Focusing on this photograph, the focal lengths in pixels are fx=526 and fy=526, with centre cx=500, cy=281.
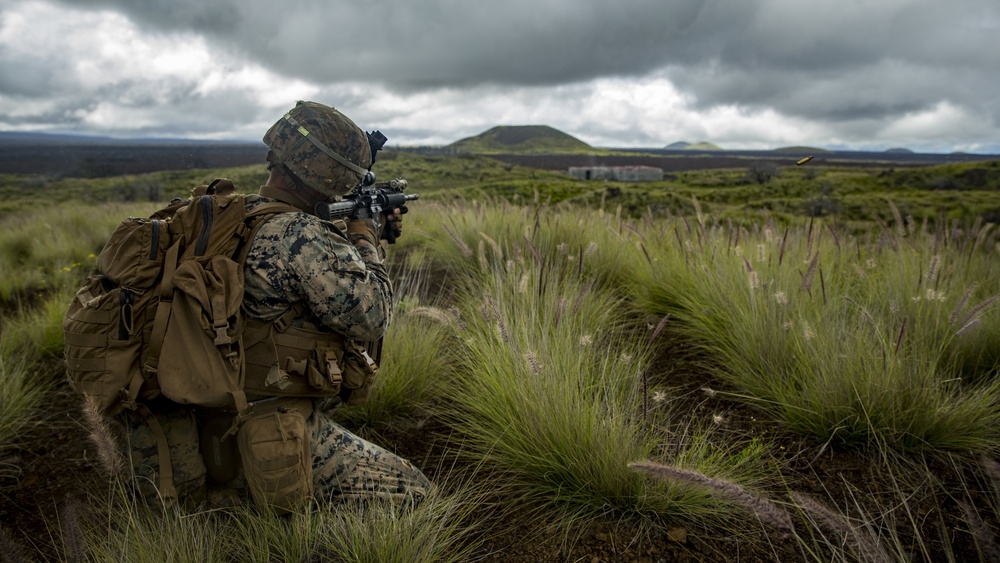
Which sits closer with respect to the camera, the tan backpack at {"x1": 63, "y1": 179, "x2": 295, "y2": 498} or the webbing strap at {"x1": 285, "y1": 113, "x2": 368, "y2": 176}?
the tan backpack at {"x1": 63, "y1": 179, "x2": 295, "y2": 498}

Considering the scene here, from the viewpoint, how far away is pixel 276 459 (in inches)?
87.0

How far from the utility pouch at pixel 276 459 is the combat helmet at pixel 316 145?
1.10 metres

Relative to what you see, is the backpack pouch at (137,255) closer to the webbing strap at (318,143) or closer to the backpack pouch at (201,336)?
the backpack pouch at (201,336)

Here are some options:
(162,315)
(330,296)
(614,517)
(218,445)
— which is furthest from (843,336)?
(162,315)

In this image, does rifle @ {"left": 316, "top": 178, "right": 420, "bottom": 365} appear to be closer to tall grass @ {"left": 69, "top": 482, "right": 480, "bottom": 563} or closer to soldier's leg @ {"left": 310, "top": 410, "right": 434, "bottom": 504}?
soldier's leg @ {"left": 310, "top": 410, "right": 434, "bottom": 504}

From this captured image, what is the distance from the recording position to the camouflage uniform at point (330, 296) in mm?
2238

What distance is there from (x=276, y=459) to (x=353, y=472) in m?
0.43

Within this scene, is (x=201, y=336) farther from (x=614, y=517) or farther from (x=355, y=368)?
(x=614, y=517)

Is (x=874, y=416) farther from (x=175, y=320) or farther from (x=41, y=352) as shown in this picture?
(x=41, y=352)

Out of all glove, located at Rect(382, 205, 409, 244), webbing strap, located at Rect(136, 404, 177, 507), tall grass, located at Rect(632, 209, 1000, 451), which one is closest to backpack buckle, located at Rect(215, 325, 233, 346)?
webbing strap, located at Rect(136, 404, 177, 507)

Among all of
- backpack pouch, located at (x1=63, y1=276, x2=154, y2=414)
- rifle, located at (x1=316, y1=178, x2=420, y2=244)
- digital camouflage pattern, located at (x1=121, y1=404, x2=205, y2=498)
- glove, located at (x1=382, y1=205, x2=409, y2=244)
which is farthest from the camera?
glove, located at (x1=382, y1=205, x2=409, y2=244)

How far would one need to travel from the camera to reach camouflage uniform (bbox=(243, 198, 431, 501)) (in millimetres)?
2238

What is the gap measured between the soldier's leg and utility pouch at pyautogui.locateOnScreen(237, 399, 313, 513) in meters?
0.19

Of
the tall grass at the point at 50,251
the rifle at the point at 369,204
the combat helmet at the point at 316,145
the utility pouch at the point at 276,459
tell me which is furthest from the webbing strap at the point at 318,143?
the tall grass at the point at 50,251
